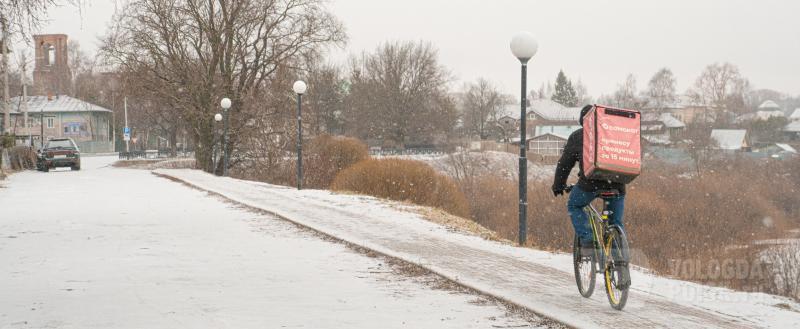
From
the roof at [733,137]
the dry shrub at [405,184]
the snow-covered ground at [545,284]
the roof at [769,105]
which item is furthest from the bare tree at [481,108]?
the roof at [769,105]

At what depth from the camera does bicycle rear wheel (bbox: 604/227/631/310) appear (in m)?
5.64

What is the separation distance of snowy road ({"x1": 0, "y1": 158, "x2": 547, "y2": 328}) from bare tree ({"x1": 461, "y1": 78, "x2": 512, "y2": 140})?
269 feet

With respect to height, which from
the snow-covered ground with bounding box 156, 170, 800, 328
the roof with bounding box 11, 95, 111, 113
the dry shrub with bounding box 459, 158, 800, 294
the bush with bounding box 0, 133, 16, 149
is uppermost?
the roof with bounding box 11, 95, 111, 113

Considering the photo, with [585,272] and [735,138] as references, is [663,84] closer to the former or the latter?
[735,138]

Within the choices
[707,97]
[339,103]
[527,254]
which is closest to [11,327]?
[527,254]

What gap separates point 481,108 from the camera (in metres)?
93.1

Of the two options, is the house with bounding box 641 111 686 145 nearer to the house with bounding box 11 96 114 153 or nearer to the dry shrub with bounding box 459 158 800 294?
the dry shrub with bounding box 459 158 800 294

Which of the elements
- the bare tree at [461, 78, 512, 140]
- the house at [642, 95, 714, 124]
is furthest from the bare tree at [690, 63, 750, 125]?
the bare tree at [461, 78, 512, 140]

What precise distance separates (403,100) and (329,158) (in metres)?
44.7

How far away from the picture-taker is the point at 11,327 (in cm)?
515

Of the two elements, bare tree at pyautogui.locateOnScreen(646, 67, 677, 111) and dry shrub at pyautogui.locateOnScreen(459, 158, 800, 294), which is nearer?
dry shrub at pyautogui.locateOnScreen(459, 158, 800, 294)

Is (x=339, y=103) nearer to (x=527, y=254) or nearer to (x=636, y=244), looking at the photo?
(x=636, y=244)

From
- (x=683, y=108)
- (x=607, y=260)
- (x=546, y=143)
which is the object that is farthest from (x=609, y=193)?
(x=683, y=108)

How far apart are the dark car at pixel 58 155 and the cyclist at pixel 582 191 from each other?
1209 inches
